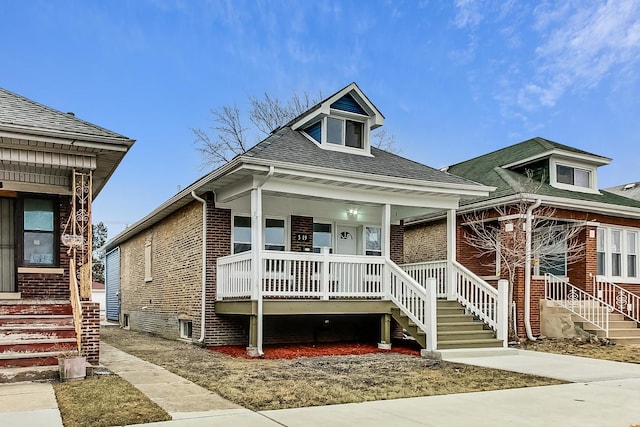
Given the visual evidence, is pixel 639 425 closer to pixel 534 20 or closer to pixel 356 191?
pixel 356 191

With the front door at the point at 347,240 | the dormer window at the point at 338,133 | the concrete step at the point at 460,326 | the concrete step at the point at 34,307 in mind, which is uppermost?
the dormer window at the point at 338,133

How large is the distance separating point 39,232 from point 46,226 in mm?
171

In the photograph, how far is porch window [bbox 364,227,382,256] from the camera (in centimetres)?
1623

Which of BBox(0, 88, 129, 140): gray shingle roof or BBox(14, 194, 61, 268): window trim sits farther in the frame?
BBox(14, 194, 61, 268): window trim

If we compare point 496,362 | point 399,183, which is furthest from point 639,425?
point 399,183

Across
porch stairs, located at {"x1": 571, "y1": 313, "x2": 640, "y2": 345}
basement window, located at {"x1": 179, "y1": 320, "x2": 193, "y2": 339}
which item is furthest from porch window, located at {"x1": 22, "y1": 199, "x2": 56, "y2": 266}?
porch stairs, located at {"x1": 571, "y1": 313, "x2": 640, "y2": 345}

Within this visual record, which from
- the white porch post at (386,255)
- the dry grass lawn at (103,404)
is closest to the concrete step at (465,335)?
the white porch post at (386,255)

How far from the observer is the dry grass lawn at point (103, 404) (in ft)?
18.7

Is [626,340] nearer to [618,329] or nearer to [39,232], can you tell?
[618,329]

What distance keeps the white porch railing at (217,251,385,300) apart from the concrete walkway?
3.47 meters

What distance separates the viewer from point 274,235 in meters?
14.6

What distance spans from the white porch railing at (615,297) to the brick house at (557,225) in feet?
0.10

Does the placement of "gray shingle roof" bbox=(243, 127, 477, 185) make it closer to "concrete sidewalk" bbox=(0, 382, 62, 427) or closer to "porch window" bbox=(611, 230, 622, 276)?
"concrete sidewalk" bbox=(0, 382, 62, 427)

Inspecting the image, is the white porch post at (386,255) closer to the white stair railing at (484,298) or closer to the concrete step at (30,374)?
the white stair railing at (484,298)
